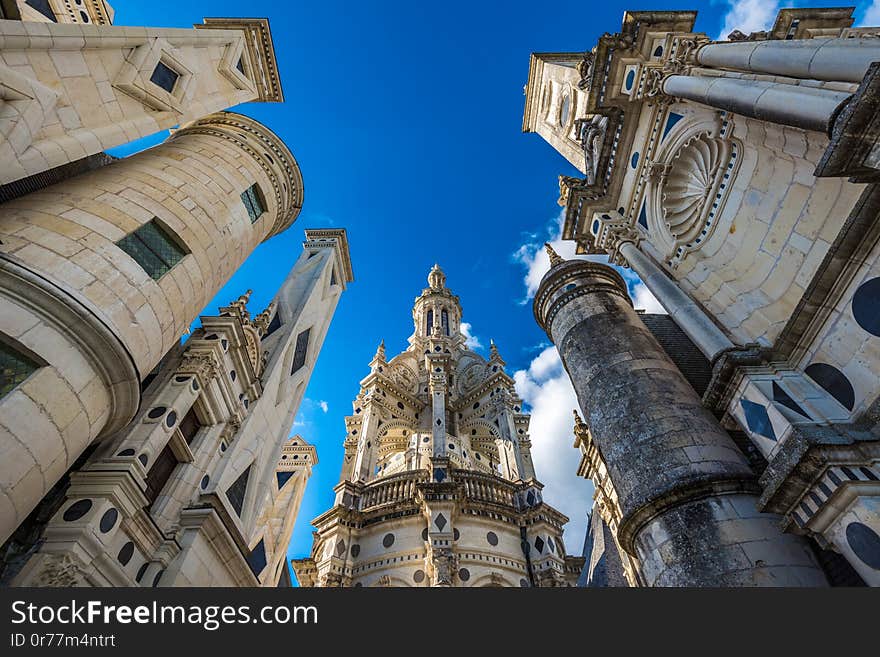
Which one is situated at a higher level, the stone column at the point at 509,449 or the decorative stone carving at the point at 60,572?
the stone column at the point at 509,449

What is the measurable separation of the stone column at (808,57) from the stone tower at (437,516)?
845 inches

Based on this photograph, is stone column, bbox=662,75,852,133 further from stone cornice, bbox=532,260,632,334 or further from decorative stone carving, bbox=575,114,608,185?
decorative stone carving, bbox=575,114,608,185

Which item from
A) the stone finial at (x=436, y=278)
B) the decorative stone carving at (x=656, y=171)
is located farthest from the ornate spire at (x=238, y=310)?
the stone finial at (x=436, y=278)

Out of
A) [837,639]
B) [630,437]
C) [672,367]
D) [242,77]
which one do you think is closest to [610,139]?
[672,367]

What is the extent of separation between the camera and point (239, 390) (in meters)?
14.3

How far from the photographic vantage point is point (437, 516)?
23906 mm

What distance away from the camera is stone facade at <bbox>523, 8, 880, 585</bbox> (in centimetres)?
548

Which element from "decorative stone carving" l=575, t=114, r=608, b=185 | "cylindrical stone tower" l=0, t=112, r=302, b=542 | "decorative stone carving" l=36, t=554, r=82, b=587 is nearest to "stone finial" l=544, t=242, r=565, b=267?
"decorative stone carving" l=575, t=114, r=608, b=185

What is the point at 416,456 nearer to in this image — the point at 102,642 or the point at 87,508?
the point at 87,508

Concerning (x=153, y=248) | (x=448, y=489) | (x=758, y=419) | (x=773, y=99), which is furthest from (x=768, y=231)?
(x=448, y=489)

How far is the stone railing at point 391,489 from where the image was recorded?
87.9 ft

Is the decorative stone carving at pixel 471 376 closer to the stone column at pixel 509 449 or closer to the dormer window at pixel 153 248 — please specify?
the stone column at pixel 509 449

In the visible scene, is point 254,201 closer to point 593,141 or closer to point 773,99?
point 593,141

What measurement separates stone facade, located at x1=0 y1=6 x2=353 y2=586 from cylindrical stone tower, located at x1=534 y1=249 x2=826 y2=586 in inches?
351
